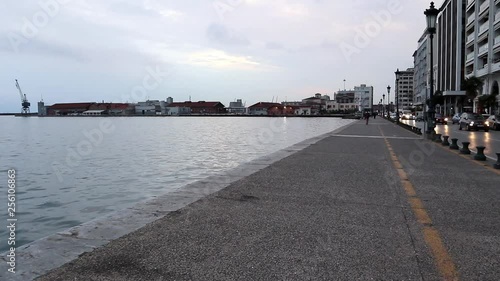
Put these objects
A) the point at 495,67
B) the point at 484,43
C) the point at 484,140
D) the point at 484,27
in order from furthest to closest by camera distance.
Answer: the point at 484,43
the point at 484,27
the point at 495,67
the point at 484,140

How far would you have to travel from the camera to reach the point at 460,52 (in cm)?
8006

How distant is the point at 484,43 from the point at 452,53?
24703 millimetres

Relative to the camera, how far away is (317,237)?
4945 mm

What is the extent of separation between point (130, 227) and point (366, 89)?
200 meters

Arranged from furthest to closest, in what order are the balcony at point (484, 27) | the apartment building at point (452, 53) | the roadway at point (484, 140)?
the apartment building at point (452, 53)
the balcony at point (484, 27)
the roadway at point (484, 140)

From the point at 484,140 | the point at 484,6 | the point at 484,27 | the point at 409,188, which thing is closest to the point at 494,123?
the point at 484,140

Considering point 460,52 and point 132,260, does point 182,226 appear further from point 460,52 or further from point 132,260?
point 460,52

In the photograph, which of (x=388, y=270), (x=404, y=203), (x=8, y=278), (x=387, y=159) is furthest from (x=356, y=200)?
(x=387, y=159)

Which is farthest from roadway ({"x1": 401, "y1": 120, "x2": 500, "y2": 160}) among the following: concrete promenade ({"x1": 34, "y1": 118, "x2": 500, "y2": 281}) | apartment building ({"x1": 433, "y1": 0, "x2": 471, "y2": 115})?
apartment building ({"x1": 433, "y1": 0, "x2": 471, "y2": 115})

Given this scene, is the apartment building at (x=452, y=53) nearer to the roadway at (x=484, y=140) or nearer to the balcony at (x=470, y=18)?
the balcony at (x=470, y=18)

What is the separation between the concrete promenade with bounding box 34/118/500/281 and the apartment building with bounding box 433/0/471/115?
74022 millimetres

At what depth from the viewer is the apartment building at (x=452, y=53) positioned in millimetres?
78562

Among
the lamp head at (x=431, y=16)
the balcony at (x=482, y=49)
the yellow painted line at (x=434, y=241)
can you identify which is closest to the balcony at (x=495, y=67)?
the balcony at (x=482, y=49)

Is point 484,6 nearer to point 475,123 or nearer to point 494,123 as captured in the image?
point 494,123
